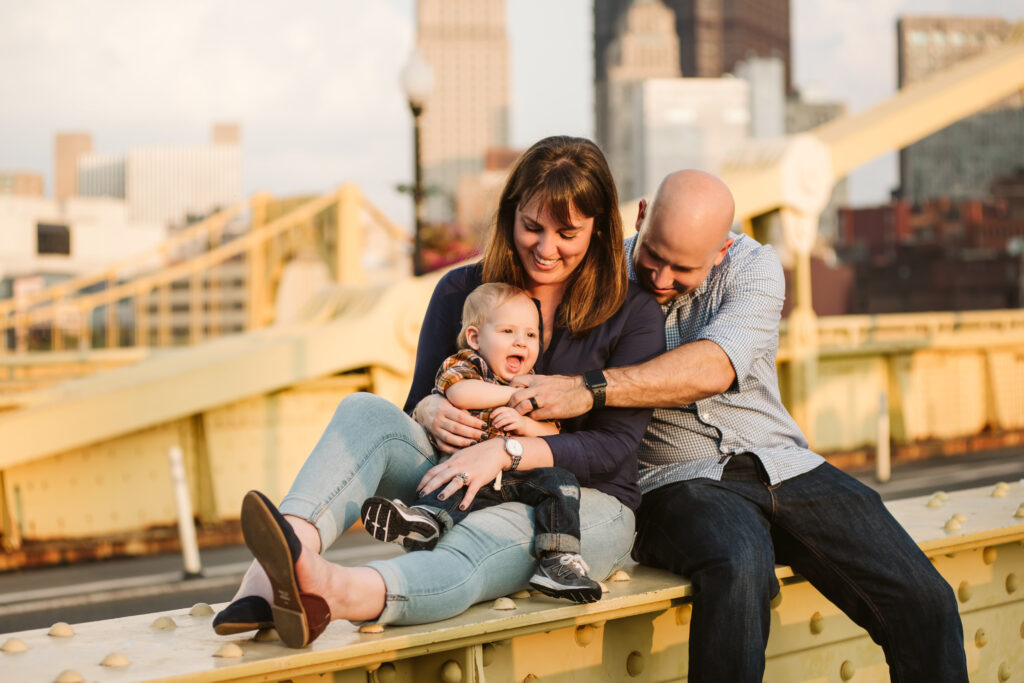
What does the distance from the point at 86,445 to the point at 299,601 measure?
593 cm

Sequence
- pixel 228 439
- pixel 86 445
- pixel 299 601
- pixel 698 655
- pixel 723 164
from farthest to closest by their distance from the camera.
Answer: pixel 723 164 < pixel 228 439 < pixel 86 445 < pixel 698 655 < pixel 299 601

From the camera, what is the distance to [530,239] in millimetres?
2848

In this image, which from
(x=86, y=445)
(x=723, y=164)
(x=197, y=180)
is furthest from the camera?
(x=197, y=180)

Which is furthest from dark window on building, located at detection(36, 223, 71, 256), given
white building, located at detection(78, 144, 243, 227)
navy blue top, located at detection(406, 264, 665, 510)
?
white building, located at detection(78, 144, 243, 227)

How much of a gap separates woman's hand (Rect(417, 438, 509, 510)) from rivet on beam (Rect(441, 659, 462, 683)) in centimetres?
39

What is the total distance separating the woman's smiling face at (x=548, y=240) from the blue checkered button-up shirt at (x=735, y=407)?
1.14 ft

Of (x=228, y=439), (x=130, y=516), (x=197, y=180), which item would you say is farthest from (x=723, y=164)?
(x=197, y=180)

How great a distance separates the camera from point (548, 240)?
2.81 m

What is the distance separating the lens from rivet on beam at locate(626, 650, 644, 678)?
2.61m

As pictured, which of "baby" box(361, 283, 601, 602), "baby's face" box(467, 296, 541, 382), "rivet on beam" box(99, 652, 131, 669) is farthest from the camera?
"baby's face" box(467, 296, 541, 382)

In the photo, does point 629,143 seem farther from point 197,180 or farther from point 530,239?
point 530,239

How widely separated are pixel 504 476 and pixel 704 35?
169m

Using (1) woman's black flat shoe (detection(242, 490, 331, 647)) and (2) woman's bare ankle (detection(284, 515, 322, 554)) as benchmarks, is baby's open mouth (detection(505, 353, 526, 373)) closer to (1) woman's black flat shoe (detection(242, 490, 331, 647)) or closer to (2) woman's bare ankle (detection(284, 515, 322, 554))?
(2) woman's bare ankle (detection(284, 515, 322, 554))

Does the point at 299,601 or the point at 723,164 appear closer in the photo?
the point at 299,601
